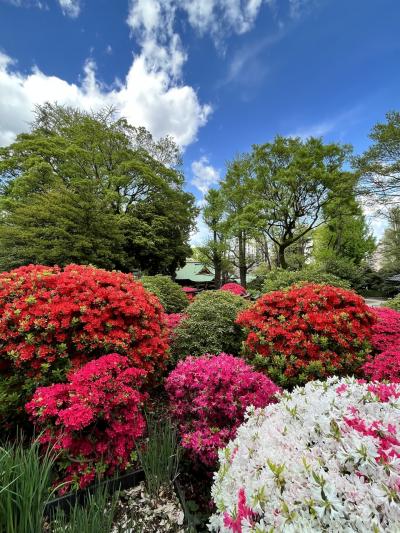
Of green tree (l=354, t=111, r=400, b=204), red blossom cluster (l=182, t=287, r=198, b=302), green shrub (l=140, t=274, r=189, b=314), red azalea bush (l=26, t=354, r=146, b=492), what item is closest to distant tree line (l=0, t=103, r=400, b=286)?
green tree (l=354, t=111, r=400, b=204)

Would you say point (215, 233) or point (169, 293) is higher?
point (215, 233)

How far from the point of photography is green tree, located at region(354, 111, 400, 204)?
1209 cm

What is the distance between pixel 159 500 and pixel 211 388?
0.88 metres

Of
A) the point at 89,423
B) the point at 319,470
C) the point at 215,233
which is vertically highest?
the point at 215,233

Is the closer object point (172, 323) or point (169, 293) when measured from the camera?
point (172, 323)

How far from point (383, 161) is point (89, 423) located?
16.8 meters

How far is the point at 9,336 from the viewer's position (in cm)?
242

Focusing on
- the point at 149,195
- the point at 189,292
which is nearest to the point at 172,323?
the point at 189,292

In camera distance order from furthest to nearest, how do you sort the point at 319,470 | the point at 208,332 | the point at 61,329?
the point at 208,332 → the point at 61,329 → the point at 319,470

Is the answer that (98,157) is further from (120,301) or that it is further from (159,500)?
(159,500)

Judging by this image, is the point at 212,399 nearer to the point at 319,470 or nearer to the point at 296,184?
the point at 319,470

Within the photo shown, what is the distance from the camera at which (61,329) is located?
98.2 inches

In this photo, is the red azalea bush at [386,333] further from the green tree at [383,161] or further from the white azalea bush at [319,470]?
the green tree at [383,161]

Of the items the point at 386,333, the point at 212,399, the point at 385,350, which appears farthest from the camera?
the point at 386,333
